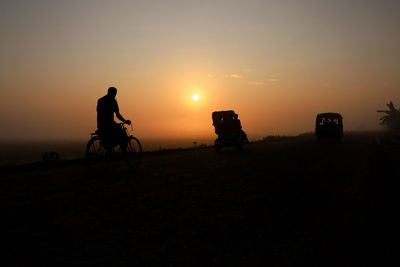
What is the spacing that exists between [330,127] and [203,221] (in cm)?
2276

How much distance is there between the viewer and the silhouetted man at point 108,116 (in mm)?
9829

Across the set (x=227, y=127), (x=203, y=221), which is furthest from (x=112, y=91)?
(x=227, y=127)

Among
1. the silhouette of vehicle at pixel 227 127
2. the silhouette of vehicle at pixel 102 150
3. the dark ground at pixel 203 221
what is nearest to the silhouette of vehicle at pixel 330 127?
the silhouette of vehicle at pixel 227 127

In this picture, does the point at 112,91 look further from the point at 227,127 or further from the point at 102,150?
the point at 227,127

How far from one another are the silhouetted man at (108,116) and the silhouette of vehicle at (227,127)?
8.36 meters

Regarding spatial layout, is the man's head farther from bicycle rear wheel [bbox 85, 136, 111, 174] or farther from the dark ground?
the dark ground

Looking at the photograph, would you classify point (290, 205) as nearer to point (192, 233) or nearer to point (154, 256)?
point (192, 233)

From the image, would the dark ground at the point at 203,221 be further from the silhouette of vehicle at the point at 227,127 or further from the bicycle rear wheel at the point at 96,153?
the silhouette of vehicle at the point at 227,127

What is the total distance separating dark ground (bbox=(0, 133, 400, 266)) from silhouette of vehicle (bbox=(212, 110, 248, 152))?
8.58m

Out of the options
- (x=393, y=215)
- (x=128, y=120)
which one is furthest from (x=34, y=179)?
(x=393, y=215)

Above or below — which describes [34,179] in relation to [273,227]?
above

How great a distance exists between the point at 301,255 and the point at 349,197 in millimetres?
3499

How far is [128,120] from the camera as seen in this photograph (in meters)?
10.5

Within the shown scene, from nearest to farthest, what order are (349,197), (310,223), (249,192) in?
(310,223) < (349,197) < (249,192)
